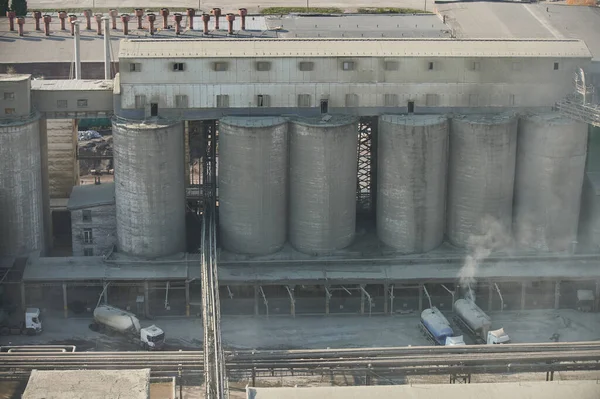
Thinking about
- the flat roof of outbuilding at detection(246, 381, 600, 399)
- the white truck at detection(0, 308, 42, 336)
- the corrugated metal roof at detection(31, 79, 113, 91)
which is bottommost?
the white truck at detection(0, 308, 42, 336)

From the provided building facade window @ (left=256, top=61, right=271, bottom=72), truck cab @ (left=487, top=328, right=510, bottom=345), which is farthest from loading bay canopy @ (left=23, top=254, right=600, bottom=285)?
building facade window @ (left=256, top=61, right=271, bottom=72)

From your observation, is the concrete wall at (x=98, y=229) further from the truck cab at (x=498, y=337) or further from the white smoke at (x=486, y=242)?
the truck cab at (x=498, y=337)

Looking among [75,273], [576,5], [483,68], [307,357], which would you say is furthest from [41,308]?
[576,5]

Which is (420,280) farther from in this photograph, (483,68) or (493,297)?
(483,68)

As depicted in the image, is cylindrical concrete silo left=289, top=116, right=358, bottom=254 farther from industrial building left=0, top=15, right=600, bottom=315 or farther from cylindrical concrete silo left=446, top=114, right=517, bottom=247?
cylindrical concrete silo left=446, top=114, right=517, bottom=247

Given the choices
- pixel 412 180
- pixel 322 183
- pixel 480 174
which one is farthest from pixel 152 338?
pixel 480 174

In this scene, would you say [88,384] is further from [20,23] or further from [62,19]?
[62,19]

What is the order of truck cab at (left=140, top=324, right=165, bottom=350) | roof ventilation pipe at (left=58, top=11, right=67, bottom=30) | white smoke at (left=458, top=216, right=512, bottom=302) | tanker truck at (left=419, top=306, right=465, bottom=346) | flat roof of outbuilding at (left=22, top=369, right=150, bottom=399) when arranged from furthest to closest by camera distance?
roof ventilation pipe at (left=58, top=11, right=67, bottom=30)
white smoke at (left=458, top=216, right=512, bottom=302)
truck cab at (left=140, top=324, right=165, bottom=350)
tanker truck at (left=419, top=306, right=465, bottom=346)
flat roof of outbuilding at (left=22, top=369, right=150, bottom=399)

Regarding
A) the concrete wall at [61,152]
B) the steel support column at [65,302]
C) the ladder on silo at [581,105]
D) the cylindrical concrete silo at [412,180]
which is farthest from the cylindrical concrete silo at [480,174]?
the concrete wall at [61,152]
